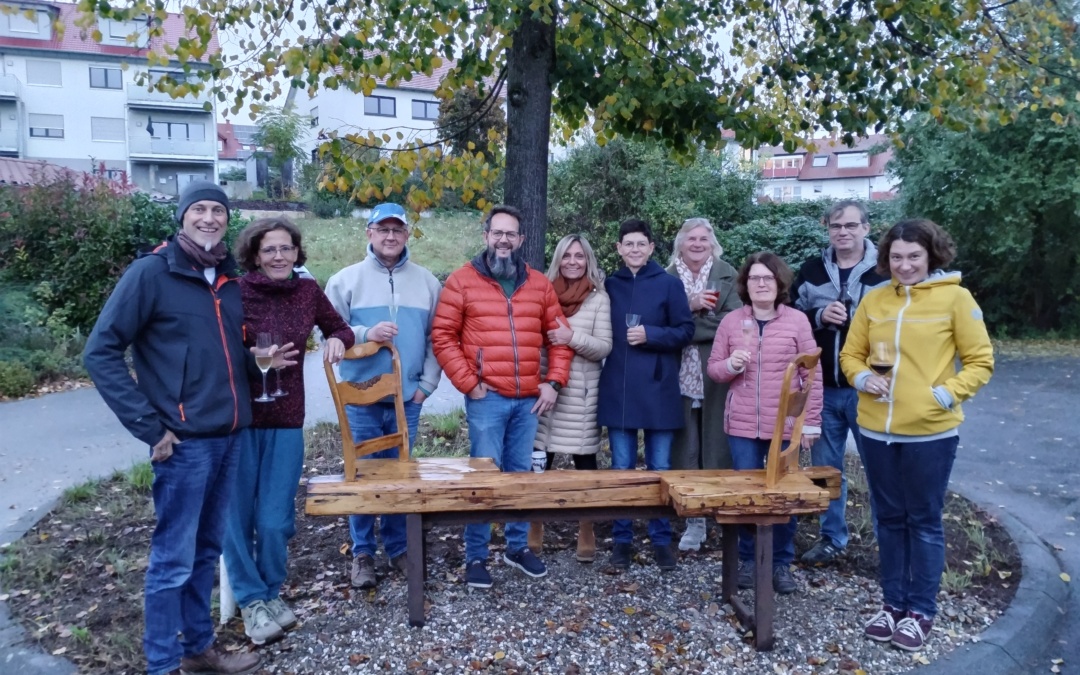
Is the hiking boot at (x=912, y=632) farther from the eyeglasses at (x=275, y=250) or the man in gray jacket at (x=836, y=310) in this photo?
the eyeglasses at (x=275, y=250)

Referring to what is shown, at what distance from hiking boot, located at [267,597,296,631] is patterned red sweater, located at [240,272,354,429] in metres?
0.85

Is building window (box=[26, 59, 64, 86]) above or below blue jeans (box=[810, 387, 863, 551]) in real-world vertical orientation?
above

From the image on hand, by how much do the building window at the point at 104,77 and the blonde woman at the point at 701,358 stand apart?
141ft

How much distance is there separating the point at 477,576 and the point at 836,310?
2431mm

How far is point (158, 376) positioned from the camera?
3250mm

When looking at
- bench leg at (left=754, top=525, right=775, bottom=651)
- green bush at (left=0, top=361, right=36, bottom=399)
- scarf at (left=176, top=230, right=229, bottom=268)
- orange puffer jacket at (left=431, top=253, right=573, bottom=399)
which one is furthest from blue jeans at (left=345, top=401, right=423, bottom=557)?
green bush at (left=0, top=361, right=36, bottom=399)

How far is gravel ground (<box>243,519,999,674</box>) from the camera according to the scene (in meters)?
3.70

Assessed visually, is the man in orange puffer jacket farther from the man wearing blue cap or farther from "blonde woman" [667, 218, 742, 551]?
"blonde woman" [667, 218, 742, 551]

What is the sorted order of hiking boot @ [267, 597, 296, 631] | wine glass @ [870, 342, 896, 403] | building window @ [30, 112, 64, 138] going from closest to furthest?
wine glass @ [870, 342, 896, 403]
hiking boot @ [267, 597, 296, 631]
building window @ [30, 112, 64, 138]

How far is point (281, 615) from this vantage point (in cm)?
390

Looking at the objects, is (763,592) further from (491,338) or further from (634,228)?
(634,228)

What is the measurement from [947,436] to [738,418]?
3.39ft

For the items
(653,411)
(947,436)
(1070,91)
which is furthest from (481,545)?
(1070,91)

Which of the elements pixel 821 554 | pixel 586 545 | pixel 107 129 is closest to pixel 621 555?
pixel 586 545
